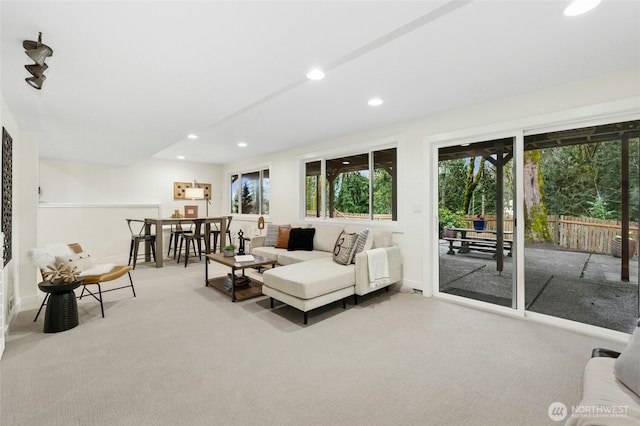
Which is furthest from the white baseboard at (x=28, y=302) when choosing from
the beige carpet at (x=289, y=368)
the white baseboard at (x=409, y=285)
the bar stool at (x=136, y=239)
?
the white baseboard at (x=409, y=285)

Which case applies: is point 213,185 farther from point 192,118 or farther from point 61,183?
point 192,118

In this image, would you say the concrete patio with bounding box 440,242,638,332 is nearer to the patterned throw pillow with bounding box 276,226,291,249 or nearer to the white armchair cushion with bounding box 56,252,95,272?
the patterned throw pillow with bounding box 276,226,291,249

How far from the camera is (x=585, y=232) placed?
2885 millimetres

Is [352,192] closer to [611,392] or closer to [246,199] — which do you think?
[246,199]

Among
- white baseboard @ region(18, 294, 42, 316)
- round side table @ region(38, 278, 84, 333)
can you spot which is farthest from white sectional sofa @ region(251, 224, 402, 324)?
white baseboard @ region(18, 294, 42, 316)

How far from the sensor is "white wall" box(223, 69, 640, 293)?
2.60 m

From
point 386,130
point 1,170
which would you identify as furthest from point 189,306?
point 386,130

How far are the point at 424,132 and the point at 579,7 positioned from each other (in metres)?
2.11

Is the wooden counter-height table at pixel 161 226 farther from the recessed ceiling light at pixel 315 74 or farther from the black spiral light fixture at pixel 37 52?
the recessed ceiling light at pixel 315 74

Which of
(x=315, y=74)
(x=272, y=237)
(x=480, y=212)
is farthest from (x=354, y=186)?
(x=315, y=74)

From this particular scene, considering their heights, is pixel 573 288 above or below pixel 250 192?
below

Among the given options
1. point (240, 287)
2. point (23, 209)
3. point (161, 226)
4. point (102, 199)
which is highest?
point (102, 199)

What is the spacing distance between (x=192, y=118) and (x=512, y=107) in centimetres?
369

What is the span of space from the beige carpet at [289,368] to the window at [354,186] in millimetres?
1793
